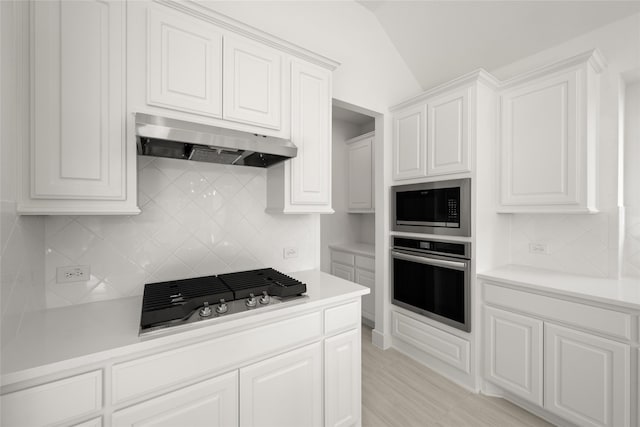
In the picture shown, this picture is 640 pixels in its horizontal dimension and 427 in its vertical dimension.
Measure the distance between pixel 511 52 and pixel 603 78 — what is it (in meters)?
0.71

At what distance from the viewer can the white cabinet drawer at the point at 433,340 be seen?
215 centimetres

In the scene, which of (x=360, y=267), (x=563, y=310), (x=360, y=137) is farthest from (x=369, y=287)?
(x=360, y=137)

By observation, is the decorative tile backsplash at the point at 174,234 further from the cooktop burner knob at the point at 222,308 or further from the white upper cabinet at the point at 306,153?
the cooktop burner knob at the point at 222,308

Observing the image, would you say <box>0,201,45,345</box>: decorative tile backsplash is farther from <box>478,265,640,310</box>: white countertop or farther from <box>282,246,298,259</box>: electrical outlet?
<box>478,265,640,310</box>: white countertop

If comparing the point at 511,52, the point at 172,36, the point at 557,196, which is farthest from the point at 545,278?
the point at 172,36

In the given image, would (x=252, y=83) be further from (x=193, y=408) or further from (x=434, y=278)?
(x=434, y=278)

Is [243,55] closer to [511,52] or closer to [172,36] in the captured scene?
[172,36]

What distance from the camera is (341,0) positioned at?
7.84 ft

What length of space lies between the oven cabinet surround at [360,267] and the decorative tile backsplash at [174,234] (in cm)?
133

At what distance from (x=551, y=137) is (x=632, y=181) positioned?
0.70m

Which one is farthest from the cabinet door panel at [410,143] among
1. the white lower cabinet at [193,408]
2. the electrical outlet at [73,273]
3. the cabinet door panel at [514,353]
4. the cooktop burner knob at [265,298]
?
the electrical outlet at [73,273]

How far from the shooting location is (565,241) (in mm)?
2133

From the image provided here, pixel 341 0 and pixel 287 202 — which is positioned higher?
pixel 341 0

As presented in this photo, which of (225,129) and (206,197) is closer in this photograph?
(225,129)
